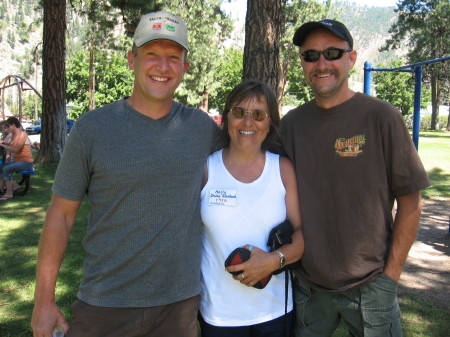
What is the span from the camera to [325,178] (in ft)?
7.45

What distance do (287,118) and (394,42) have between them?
40.7 metres

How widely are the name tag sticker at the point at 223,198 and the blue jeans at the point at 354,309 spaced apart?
641 mm

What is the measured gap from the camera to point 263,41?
423 cm

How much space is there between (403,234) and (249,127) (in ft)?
3.16

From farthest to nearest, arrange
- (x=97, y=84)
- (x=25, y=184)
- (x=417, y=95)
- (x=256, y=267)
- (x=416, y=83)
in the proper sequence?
(x=97, y=84) → (x=25, y=184) → (x=417, y=95) → (x=416, y=83) → (x=256, y=267)

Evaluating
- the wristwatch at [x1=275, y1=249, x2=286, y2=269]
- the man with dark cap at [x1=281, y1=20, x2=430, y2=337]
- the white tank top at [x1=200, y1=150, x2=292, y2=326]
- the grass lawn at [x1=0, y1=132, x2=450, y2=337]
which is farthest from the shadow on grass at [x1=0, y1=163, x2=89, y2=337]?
the man with dark cap at [x1=281, y1=20, x2=430, y2=337]

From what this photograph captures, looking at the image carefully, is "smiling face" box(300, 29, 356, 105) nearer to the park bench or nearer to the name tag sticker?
the name tag sticker

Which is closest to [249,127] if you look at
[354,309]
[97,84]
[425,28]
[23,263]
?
[354,309]

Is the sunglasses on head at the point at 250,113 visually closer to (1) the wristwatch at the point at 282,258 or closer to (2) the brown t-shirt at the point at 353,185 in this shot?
(2) the brown t-shirt at the point at 353,185

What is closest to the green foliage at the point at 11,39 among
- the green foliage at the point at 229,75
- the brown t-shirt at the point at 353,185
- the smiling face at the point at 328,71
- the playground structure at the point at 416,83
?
the green foliage at the point at 229,75

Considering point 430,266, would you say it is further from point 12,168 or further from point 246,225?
point 12,168

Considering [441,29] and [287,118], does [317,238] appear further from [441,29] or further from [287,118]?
[441,29]

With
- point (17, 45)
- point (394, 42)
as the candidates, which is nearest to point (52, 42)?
point (394, 42)

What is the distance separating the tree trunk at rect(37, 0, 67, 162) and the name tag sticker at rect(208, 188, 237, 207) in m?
11.2
